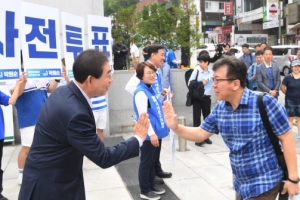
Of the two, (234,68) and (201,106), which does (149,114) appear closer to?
(234,68)

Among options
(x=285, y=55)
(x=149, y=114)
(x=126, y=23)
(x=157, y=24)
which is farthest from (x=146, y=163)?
(x=285, y=55)

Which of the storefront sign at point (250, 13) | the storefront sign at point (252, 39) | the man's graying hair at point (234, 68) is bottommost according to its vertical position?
the man's graying hair at point (234, 68)

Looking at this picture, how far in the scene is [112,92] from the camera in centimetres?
786

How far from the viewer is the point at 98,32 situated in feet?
17.8

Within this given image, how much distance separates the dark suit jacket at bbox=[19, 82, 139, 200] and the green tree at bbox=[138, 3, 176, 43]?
8.45 meters

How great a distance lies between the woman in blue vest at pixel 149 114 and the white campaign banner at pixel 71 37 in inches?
48.4

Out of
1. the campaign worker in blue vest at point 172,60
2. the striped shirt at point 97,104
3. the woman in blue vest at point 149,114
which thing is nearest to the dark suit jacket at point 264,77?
the campaign worker in blue vest at point 172,60

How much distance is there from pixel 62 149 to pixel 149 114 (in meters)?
2.05

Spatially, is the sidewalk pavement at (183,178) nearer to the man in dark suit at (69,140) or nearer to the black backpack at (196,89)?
the black backpack at (196,89)

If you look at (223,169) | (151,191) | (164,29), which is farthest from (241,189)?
(164,29)

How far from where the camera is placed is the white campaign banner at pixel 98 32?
5.34m

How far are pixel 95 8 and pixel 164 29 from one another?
3485 mm

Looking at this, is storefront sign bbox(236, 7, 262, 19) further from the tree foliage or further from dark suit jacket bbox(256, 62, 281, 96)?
dark suit jacket bbox(256, 62, 281, 96)

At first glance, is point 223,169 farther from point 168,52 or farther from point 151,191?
point 168,52
